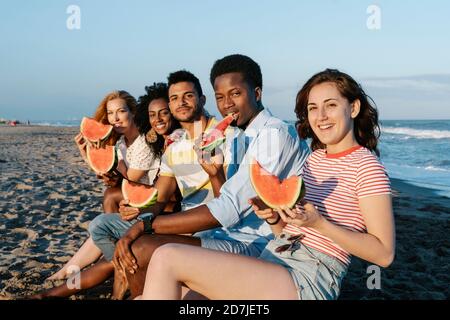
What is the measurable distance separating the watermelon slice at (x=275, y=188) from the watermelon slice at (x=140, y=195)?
35.3 inches

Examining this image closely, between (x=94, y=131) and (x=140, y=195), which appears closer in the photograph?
(x=140, y=195)

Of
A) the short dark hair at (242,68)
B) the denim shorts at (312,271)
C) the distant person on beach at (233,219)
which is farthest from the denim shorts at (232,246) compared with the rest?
the short dark hair at (242,68)

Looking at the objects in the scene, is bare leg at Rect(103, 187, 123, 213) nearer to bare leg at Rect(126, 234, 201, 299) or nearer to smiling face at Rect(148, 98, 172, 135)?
smiling face at Rect(148, 98, 172, 135)

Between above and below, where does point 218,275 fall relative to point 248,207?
below

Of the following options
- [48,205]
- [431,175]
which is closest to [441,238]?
[48,205]

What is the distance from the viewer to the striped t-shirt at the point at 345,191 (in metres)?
2.51

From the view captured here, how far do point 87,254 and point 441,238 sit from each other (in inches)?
171

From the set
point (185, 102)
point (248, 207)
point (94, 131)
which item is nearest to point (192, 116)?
point (185, 102)

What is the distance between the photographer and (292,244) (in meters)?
2.62

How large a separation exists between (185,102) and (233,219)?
53.8 inches

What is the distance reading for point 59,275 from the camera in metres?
4.46

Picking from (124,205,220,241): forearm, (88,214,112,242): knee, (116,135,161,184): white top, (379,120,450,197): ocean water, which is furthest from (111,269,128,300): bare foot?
(379,120,450,197): ocean water

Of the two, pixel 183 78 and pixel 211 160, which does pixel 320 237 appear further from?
pixel 183 78

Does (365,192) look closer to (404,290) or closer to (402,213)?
(404,290)
